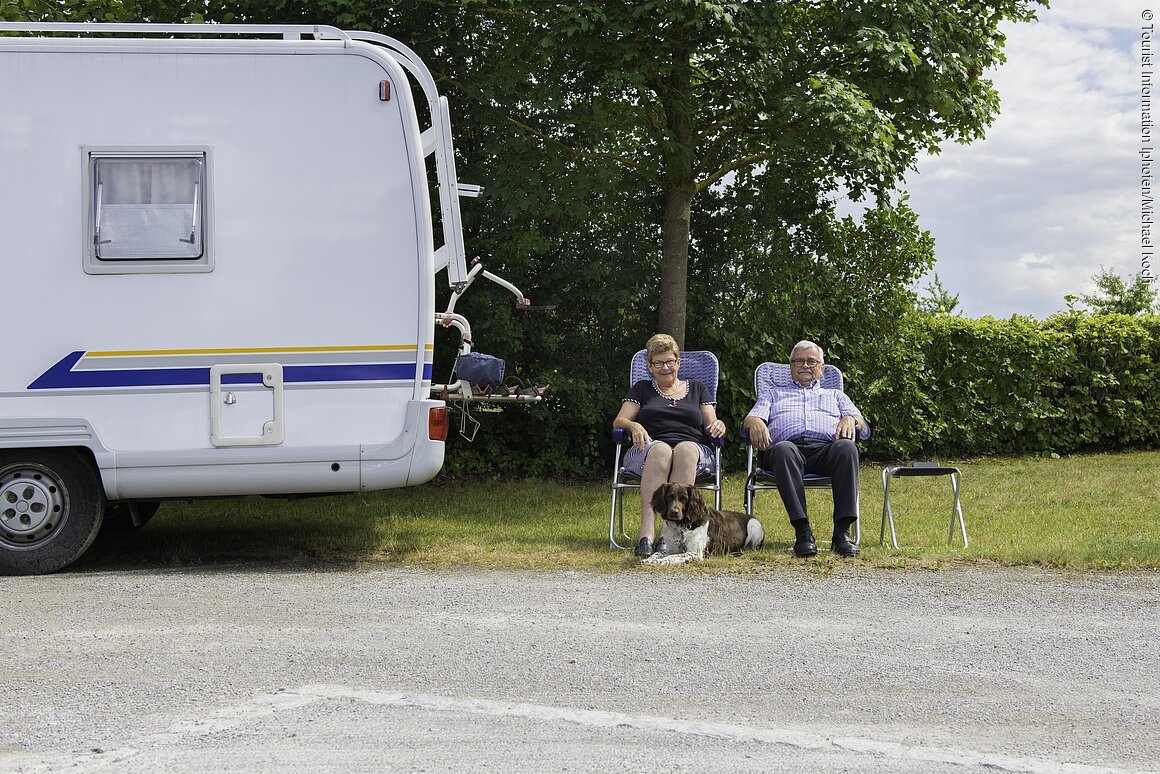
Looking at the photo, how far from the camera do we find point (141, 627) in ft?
16.0

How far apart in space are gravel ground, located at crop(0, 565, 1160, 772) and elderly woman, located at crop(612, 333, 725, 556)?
843 mm

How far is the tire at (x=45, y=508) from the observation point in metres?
6.23

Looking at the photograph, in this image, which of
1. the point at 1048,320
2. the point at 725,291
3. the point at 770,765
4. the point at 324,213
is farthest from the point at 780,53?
the point at 770,765

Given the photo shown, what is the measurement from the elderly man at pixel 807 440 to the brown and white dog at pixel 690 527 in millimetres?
358

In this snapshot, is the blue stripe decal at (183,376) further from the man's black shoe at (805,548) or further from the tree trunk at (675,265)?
the tree trunk at (675,265)

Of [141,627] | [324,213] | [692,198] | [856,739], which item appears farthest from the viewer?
[692,198]

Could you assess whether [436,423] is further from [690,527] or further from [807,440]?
[807,440]

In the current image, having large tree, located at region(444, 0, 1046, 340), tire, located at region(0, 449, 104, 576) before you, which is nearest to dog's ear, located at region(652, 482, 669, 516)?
tire, located at region(0, 449, 104, 576)

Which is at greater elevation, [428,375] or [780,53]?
[780,53]

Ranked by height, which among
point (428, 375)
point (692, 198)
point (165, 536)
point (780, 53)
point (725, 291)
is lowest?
point (165, 536)

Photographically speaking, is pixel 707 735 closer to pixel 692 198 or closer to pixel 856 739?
pixel 856 739

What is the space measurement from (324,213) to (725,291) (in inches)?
217

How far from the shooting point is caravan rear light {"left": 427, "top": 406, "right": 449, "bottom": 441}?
637 centimetres

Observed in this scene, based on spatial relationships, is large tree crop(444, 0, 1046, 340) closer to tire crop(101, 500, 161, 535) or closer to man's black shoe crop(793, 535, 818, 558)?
man's black shoe crop(793, 535, 818, 558)
